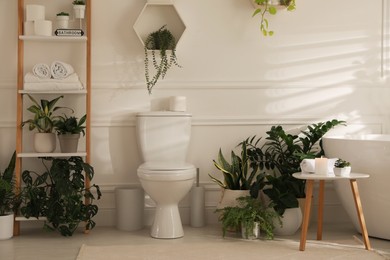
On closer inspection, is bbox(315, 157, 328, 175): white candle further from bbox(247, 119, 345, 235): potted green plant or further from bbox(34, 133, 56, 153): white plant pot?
bbox(34, 133, 56, 153): white plant pot

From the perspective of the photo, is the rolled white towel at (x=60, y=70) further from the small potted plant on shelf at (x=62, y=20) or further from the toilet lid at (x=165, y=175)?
the toilet lid at (x=165, y=175)

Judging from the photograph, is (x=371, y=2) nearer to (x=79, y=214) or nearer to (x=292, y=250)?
(x=292, y=250)

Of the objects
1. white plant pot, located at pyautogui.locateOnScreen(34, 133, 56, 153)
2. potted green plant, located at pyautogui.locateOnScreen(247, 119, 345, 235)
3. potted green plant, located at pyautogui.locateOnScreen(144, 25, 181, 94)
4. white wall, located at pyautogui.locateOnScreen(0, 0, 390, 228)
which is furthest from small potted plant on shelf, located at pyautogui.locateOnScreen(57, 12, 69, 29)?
potted green plant, located at pyautogui.locateOnScreen(247, 119, 345, 235)

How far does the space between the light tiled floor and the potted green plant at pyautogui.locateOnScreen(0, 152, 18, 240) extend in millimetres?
74

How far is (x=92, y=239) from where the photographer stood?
12.2 ft

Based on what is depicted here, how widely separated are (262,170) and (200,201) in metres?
0.51

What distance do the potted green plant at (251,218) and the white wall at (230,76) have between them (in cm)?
52

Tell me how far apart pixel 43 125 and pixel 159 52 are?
0.95 metres

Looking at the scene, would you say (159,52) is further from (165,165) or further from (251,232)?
(251,232)

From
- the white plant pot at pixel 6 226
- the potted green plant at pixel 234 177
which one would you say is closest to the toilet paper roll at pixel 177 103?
the potted green plant at pixel 234 177

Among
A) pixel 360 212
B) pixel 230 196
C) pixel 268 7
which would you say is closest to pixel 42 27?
pixel 268 7

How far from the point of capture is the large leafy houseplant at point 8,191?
3670 mm

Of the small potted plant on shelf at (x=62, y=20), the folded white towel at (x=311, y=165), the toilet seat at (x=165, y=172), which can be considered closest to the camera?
the folded white towel at (x=311, y=165)

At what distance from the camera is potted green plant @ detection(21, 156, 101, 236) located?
12.3 ft
